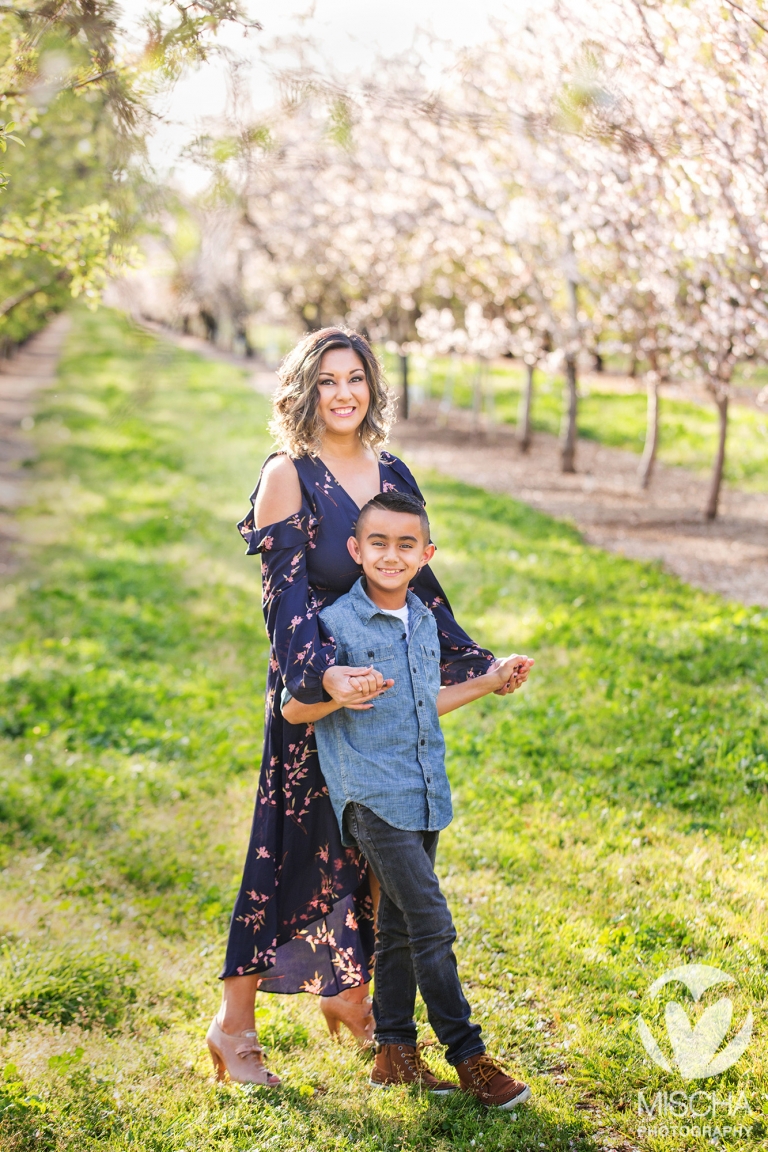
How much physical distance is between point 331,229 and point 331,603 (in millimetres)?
19637

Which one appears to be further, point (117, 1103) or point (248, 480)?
point (248, 480)

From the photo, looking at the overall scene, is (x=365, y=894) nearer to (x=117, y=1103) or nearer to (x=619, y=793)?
(x=117, y=1103)

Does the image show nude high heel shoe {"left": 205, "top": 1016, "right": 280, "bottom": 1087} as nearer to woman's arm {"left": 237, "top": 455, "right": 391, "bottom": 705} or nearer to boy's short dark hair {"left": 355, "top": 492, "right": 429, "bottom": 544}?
woman's arm {"left": 237, "top": 455, "right": 391, "bottom": 705}

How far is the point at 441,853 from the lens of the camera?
201 inches

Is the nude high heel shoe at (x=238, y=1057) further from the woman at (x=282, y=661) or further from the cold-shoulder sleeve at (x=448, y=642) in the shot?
the cold-shoulder sleeve at (x=448, y=642)

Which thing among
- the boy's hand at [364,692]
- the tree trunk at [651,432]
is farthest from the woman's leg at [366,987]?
the tree trunk at [651,432]

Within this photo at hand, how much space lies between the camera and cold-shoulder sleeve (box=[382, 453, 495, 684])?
3.46 metres

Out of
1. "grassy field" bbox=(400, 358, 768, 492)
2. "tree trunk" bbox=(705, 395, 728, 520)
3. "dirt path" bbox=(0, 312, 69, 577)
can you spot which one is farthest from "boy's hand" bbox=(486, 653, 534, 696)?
"grassy field" bbox=(400, 358, 768, 492)

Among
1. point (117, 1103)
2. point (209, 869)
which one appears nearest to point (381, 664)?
point (117, 1103)

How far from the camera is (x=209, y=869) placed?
5.22m

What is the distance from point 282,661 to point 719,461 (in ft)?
33.7

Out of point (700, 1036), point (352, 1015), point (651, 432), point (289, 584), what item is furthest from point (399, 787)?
Answer: point (651, 432)

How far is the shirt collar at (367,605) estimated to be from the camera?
3.17 metres

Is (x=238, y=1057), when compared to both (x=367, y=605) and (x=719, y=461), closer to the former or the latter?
(x=367, y=605)
